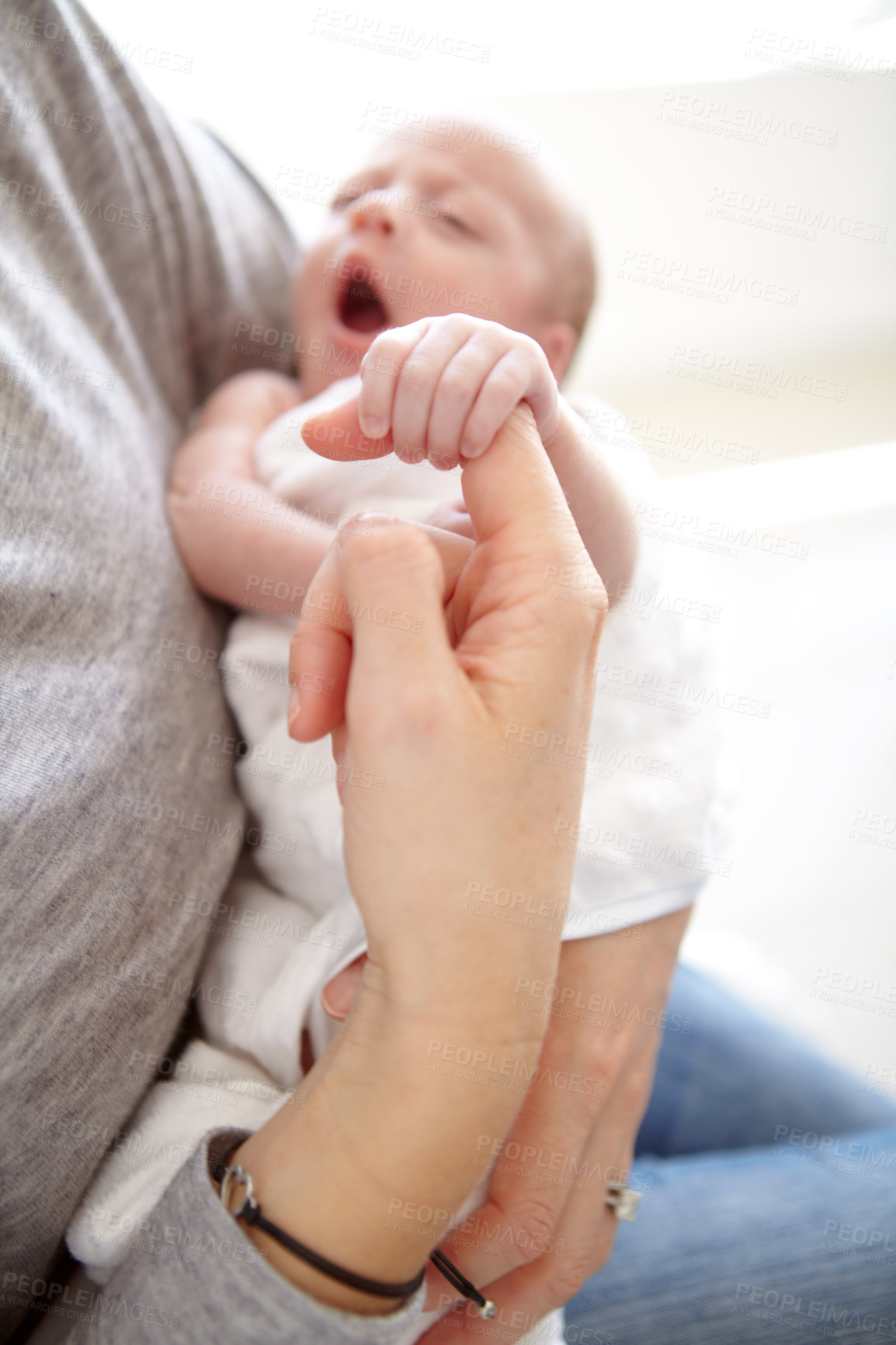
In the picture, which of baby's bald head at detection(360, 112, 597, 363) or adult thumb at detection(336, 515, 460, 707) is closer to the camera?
adult thumb at detection(336, 515, 460, 707)

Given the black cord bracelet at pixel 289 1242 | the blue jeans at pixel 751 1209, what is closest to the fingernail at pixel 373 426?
the black cord bracelet at pixel 289 1242

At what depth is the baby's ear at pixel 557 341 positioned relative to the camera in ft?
3.61

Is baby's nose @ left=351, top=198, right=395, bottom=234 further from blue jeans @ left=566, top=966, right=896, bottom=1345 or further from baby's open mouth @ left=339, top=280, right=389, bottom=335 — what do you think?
blue jeans @ left=566, top=966, right=896, bottom=1345

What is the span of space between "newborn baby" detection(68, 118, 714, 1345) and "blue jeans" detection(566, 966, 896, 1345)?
0.49 feet

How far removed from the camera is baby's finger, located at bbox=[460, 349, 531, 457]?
504mm

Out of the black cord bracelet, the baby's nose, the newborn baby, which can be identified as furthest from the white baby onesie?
the baby's nose

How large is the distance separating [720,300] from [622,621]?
1.09m

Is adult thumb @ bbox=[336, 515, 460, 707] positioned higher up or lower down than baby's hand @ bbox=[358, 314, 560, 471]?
lower down

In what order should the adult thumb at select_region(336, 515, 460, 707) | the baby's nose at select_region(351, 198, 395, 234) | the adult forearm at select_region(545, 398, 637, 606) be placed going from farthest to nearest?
the baby's nose at select_region(351, 198, 395, 234) < the adult forearm at select_region(545, 398, 637, 606) < the adult thumb at select_region(336, 515, 460, 707)

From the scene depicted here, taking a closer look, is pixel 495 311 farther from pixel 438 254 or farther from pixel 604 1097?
pixel 604 1097

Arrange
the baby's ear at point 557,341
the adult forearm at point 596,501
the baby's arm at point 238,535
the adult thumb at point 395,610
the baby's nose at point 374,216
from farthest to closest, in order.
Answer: the baby's ear at point 557,341 → the baby's nose at point 374,216 → the baby's arm at point 238,535 → the adult forearm at point 596,501 → the adult thumb at point 395,610

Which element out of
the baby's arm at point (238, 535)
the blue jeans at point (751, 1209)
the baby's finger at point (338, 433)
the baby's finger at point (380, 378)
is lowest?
the blue jeans at point (751, 1209)

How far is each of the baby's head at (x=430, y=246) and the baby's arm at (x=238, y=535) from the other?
261 mm

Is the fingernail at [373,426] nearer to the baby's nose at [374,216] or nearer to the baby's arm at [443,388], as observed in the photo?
the baby's arm at [443,388]
